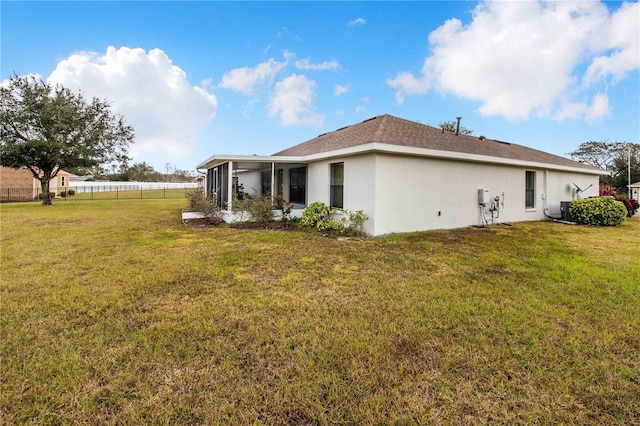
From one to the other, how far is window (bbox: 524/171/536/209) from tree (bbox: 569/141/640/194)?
3108cm

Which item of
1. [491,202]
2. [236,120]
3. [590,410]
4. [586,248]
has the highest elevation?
[236,120]

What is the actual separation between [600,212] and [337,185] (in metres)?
9.13

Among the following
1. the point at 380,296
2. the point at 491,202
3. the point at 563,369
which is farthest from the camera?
the point at 491,202

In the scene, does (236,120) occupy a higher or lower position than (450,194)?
higher

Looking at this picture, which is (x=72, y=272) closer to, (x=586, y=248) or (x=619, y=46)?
(x=586, y=248)

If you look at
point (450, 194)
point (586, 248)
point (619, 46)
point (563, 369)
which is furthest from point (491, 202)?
point (619, 46)

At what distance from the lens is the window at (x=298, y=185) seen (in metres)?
11.3

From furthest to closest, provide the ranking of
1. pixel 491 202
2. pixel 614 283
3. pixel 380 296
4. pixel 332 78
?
1. pixel 332 78
2. pixel 491 202
3. pixel 614 283
4. pixel 380 296

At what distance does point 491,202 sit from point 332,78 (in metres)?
10.4

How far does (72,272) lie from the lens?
4680 millimetres

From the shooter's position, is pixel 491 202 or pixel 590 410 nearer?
pixel 590 410

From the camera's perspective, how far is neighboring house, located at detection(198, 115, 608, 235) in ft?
25.5

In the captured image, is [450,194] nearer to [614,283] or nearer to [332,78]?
[614,283]

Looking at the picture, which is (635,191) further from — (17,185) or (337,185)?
(17,185)
